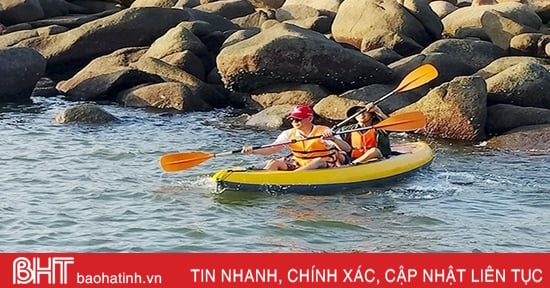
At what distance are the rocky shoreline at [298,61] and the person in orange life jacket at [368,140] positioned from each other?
2379 mm

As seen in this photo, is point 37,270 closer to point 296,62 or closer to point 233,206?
point 233,206

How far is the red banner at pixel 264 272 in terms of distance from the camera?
6367mm

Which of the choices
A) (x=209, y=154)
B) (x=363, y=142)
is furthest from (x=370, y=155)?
(x=209, y=154)

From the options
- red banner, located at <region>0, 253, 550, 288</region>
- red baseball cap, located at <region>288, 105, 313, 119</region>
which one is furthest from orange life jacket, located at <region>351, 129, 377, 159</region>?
red banner, located at <region>0, 253, 550, 288</region>

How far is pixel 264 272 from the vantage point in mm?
6516

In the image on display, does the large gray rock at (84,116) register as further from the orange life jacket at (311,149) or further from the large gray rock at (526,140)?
the large gray rock at (526,140)

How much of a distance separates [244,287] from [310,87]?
10.2m

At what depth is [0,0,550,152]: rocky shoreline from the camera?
14491 millimetres

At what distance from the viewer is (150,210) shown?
10156 millimetres

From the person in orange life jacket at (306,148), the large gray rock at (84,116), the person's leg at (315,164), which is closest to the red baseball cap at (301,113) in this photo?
the person in orange life jacket at (306,148)

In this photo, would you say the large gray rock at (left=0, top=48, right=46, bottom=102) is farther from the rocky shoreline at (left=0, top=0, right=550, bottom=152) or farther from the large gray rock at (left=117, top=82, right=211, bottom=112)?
the large gray rock at (left=117, top=82, right=211, bottom=112)

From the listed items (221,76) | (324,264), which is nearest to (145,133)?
(221,76)

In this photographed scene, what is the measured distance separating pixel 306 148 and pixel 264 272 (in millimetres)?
4762

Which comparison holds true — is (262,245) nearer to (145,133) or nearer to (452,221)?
(452,221)
